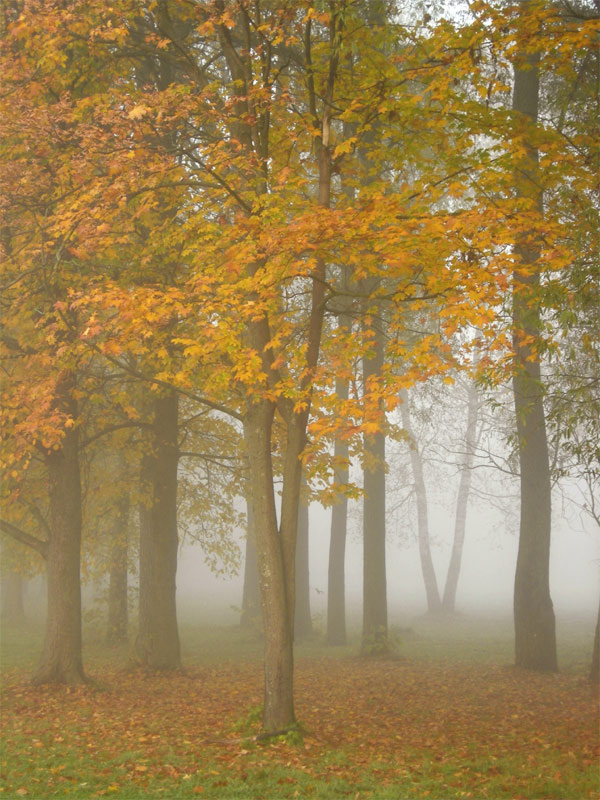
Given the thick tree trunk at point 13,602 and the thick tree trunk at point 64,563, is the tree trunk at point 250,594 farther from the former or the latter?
the thick tree trunk at point 64,563

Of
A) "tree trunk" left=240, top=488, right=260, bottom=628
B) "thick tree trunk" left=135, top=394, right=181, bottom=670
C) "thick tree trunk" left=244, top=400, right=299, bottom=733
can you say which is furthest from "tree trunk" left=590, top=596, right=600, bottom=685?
"tree trunk" left=240, top=488, right=260, bottom=628

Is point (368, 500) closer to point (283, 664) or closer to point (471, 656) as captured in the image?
point (471, 656)

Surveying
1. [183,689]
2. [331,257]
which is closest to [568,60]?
[331,257]

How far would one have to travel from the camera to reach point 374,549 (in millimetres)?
16297

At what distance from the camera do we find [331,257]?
8.50 metres

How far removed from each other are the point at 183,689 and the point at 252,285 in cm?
693

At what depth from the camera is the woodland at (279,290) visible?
7895mm

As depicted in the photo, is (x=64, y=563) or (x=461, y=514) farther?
(x=461, y=514)

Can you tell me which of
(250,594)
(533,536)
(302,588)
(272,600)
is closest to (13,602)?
(250,594)

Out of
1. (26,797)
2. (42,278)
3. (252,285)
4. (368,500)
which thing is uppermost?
(42,278)

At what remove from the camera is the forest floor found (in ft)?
Answer: 21.9

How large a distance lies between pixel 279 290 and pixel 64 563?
18.7 feet

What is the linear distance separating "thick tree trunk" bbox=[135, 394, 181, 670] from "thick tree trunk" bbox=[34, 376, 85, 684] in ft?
6.79

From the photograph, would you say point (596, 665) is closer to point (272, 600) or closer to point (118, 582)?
point (272, 600)
